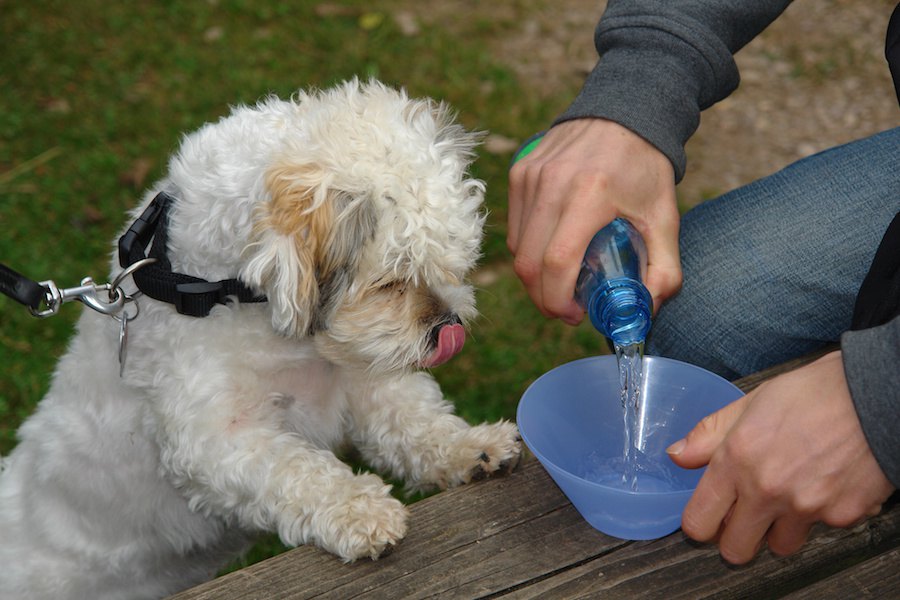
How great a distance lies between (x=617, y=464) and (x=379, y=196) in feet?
2.83

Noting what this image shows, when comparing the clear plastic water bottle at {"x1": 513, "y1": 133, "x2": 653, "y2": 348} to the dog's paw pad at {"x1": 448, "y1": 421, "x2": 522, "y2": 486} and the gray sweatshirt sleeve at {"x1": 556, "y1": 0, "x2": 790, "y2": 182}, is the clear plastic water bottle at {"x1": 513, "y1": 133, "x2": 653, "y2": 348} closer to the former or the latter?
the gray sweatshirt sleeve at {"x1": 556, "y1": 0, "x2": 790, "y2": 182}

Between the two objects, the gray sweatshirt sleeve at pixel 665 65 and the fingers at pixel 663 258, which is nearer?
the fingers at pixel 663 258

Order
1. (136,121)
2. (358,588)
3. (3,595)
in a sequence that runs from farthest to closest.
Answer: (136,121) < (3,595) < (358,588)

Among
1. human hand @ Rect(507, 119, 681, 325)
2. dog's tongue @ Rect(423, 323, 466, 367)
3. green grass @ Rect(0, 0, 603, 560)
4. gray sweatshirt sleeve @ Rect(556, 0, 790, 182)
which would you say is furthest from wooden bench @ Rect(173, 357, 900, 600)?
green grass @ Rect(0, 0, 603, 560)

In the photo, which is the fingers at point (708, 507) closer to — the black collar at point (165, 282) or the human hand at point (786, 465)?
the human hand at point (786, 465)

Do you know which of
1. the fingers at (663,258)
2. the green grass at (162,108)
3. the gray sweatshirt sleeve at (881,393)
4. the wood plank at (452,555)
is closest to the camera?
the gray sweatshirt sleeve at (881,393)

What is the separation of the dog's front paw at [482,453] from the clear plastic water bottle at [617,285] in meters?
0.41

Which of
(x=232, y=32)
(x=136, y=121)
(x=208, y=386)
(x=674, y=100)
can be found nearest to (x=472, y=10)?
(x=232, y=32)

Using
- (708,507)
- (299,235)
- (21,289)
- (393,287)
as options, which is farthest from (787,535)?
(21,289)

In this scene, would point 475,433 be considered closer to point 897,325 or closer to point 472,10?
point 897,325

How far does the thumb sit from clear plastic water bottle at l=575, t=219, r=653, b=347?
277 mm

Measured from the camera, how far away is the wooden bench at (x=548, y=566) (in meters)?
1.86

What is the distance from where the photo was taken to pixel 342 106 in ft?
7.41

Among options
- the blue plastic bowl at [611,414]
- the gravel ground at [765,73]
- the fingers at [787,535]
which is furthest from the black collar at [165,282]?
the gravel ground at [765,73]
